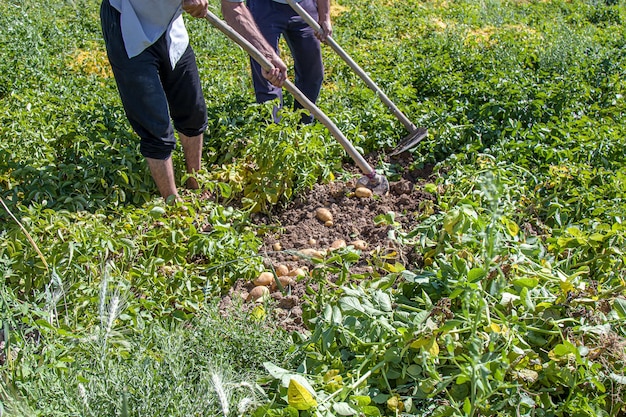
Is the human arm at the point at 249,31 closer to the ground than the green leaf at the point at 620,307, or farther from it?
farther from it

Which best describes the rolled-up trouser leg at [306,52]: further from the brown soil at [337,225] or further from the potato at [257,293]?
the potato at [257,293]

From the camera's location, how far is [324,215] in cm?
355

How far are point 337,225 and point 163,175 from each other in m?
1.05

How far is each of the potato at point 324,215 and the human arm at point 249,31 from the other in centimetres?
79

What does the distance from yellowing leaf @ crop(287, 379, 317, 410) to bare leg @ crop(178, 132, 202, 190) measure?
2.09 meters

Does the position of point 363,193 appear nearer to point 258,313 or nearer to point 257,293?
point 257,293

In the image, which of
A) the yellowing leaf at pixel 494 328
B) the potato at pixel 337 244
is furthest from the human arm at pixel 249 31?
the yellowing leaf at pixel 494 328

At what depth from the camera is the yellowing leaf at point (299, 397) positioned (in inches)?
71.0

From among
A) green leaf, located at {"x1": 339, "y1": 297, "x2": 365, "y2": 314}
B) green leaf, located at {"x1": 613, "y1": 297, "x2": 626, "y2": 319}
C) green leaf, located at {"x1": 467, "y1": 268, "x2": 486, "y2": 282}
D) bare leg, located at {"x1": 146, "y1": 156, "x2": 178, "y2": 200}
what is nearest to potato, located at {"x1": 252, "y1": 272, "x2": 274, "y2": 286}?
bare leg, located at {"x1": 146, "y1": 156, "x2": 178, "y2": 200}

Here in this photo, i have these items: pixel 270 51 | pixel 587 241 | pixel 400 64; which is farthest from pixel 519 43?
pixel 587 241

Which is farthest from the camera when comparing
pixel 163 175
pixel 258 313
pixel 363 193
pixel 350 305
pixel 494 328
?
pixel 363 193

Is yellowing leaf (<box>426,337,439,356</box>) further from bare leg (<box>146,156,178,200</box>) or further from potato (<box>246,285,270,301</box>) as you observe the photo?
bare leg (<box>146,156,178,200</box>)

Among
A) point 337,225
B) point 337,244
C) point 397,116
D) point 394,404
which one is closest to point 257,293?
point 337,244

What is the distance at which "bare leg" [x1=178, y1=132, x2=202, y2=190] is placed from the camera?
3.70 metres
